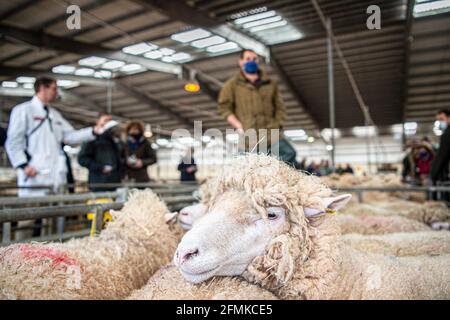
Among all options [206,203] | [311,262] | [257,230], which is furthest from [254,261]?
[206,203]

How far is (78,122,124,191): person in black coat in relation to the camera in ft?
14.4

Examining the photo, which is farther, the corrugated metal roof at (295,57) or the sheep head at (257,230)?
the corrugated metal roof at (295,57)

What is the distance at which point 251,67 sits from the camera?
9.78 feet

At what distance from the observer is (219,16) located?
482 cm

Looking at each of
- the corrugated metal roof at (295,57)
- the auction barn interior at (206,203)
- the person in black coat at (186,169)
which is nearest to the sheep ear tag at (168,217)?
the auction barn interior at (206,203)

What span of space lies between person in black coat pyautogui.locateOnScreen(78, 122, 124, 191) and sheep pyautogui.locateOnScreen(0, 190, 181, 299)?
2.27 metres

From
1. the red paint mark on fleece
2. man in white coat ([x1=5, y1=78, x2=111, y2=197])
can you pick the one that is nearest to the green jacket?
man in white coat ([x1=5, y1=78, x2=111, y2=197])

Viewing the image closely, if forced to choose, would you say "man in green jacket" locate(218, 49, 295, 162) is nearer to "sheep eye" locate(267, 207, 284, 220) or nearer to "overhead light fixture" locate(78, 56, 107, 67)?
"sheep eye" locate(267, 207, 284, 220)

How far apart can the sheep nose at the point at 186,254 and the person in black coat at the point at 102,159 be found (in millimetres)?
3468

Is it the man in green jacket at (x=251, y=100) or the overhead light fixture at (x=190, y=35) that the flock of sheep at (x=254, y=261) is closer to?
the man in green jacket at (x=251, y=100)

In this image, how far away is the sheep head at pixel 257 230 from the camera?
117cm

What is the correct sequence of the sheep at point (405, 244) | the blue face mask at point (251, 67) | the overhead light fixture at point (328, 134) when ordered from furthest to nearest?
the overhead light fixture at point (328, 134) < the blue face mask at point (251, 67) < the sheep at point (405, 244)

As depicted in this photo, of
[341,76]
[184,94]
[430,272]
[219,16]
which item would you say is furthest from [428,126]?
[430,272]

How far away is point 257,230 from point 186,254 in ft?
0.99
